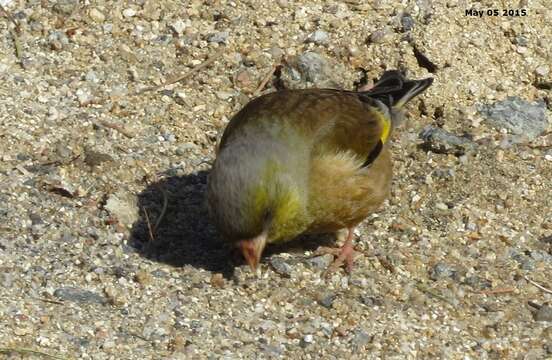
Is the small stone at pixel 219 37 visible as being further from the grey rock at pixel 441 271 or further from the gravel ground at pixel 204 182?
the grey rock at pixel 441 271

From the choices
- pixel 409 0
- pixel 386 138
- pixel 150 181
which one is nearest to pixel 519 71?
pixel 409 0

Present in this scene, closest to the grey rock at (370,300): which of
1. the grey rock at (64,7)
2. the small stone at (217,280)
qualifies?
the small stone at (217,280)

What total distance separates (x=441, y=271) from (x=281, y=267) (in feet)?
3.18

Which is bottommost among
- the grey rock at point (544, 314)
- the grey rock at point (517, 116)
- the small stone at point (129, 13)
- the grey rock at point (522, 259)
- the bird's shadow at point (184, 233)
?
the bird's shadow at point (184, 233)

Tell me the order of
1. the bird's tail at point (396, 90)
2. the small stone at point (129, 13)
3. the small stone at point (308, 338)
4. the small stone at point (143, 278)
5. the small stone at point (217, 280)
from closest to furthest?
the small stone at point (308, 338) → the small stone at point (143, 278) → the small stone at point (217, 280) → the bird's tail at point (396, 90) → the small stone at point (129, 13)

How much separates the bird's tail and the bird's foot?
3.69ft

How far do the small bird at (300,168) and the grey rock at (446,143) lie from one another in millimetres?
413

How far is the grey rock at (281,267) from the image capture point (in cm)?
666

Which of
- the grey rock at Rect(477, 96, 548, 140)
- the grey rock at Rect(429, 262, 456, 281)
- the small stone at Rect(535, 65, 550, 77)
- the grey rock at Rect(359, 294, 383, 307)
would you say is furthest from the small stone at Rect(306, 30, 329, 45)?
the grey rock at Rect(359, 294, 383, 307)

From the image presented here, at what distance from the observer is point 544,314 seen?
648cm

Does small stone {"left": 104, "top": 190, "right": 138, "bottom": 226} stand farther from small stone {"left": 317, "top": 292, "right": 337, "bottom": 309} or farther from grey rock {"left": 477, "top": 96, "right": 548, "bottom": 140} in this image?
grey rock {"left": 477, "top": 96, "right": 548, "bottom": 140}

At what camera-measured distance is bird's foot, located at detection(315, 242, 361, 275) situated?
6.76 meters

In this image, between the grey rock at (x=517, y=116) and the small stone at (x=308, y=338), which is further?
the grey rock at (x=517, y=116)

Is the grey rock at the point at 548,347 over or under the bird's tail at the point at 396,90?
under
